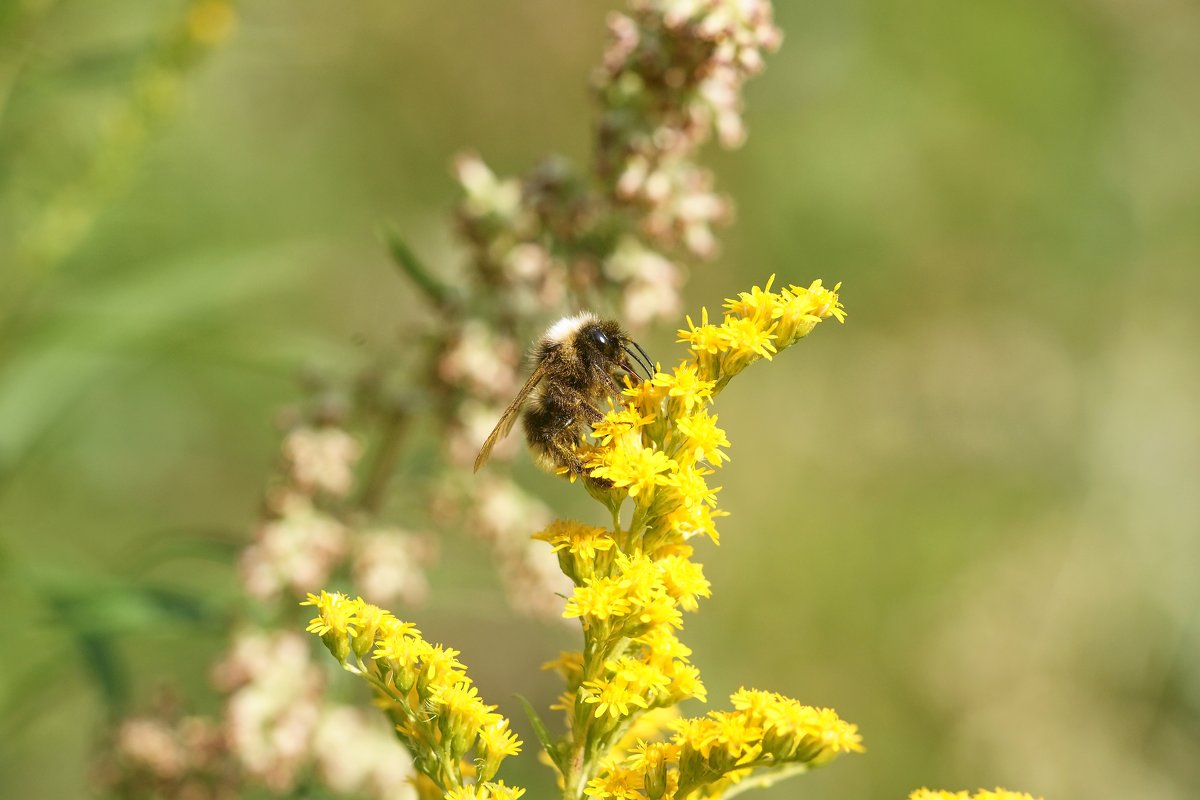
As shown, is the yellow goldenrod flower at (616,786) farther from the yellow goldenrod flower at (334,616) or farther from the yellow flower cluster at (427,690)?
the yellow goldenrod flower at (334,616)

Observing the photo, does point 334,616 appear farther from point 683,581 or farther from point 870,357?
point 870,357

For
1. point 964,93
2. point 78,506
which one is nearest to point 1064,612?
point 964,93

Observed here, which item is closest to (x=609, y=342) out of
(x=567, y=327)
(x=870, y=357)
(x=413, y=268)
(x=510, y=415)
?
(x=567, y=327)

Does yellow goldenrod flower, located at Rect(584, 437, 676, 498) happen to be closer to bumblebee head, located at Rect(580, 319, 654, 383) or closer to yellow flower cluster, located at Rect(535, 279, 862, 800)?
yellow flower cluster, located at Rect(535, 279, 862, 800)

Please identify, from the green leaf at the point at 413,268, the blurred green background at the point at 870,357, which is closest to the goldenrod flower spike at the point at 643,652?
the green leaf at the point at 413,268

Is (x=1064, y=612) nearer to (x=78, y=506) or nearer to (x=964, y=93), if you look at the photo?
(x=964, y=93)

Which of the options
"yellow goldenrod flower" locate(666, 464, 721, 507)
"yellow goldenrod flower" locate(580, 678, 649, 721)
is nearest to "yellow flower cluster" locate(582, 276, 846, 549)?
"yellow goldenrod flower" locate(666, 464, 721, 507)
